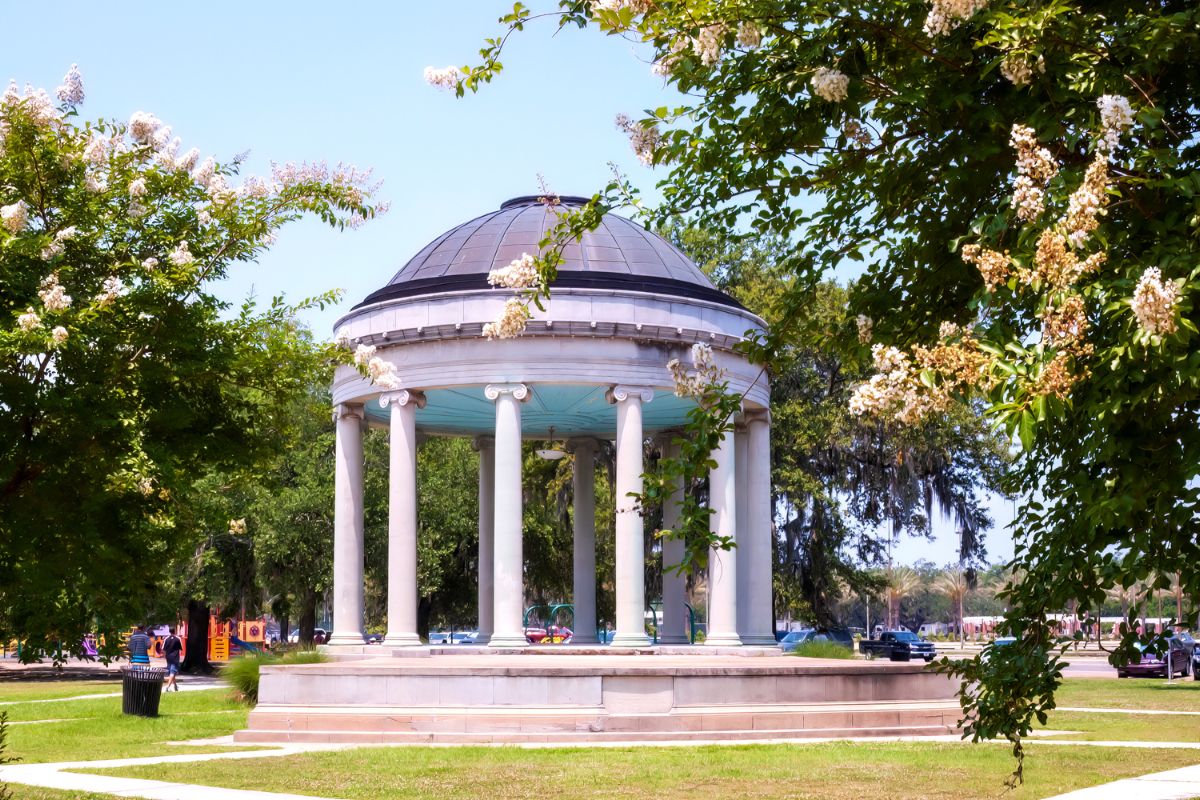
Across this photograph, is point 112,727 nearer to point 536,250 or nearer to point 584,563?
point 536,250

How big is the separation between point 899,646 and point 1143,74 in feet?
184

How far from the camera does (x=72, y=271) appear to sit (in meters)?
10.8

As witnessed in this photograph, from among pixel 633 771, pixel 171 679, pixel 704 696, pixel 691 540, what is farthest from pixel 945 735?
pixel 171 679

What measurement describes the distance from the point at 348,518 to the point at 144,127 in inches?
890

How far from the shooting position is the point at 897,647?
61.1m

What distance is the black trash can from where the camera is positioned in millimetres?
28359

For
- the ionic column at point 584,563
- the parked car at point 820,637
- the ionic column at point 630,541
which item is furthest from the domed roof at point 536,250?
the parked car at point 820,637

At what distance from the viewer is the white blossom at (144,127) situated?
1116 centimetres

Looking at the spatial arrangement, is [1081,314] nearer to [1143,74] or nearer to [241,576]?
[1143,74]

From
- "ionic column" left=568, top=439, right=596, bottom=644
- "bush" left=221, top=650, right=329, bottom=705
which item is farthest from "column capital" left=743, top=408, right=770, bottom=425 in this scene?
"bush" left=221, top=650, right=329, bottom=705

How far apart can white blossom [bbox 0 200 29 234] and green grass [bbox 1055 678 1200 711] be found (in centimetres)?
2810

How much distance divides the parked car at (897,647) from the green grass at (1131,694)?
13080 millimetres

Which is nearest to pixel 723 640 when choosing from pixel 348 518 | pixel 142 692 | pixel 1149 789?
pixel 348 518

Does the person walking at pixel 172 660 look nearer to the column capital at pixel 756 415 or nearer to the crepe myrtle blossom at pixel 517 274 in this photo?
the column capital at pixel 756 415
